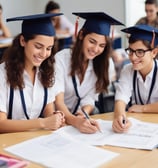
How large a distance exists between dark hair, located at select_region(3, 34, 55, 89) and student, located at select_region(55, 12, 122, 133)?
171 millimetres

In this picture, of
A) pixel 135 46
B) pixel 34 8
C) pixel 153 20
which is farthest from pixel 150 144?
pixel 34 8

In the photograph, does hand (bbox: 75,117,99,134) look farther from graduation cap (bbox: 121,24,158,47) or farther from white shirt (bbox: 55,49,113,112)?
graduation cap (bbox: 121,24,158,47)

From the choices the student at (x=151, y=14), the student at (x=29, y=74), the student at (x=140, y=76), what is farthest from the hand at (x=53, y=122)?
the student at (x=151, y=14)

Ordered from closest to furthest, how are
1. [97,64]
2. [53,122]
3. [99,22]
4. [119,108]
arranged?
[53,122] → [119,108] → [99,22] → [97,64]

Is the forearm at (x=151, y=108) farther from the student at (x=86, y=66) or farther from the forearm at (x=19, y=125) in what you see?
the forearm at (x=19, y=125)

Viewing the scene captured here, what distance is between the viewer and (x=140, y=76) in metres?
2.27

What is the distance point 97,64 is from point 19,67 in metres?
0.67

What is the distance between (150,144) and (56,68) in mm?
998

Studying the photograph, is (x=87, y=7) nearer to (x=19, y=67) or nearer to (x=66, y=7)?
(x=66, y=7)

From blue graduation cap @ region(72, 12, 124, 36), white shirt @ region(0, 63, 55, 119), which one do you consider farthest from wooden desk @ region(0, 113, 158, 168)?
blue graduation cap @ region(72, 12, 124, 36)

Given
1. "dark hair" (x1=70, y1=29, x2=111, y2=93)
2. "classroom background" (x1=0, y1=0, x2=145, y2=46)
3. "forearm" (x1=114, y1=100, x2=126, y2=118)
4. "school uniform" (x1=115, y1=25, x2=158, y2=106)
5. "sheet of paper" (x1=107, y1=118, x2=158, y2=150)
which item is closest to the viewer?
"sheet of paper" (x1=107, y1=118, x2=158, y2=150)

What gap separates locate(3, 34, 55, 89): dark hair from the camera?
76.0 inches

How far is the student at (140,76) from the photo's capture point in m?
2.10

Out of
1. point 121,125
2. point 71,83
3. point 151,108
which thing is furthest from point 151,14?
point 121,125
